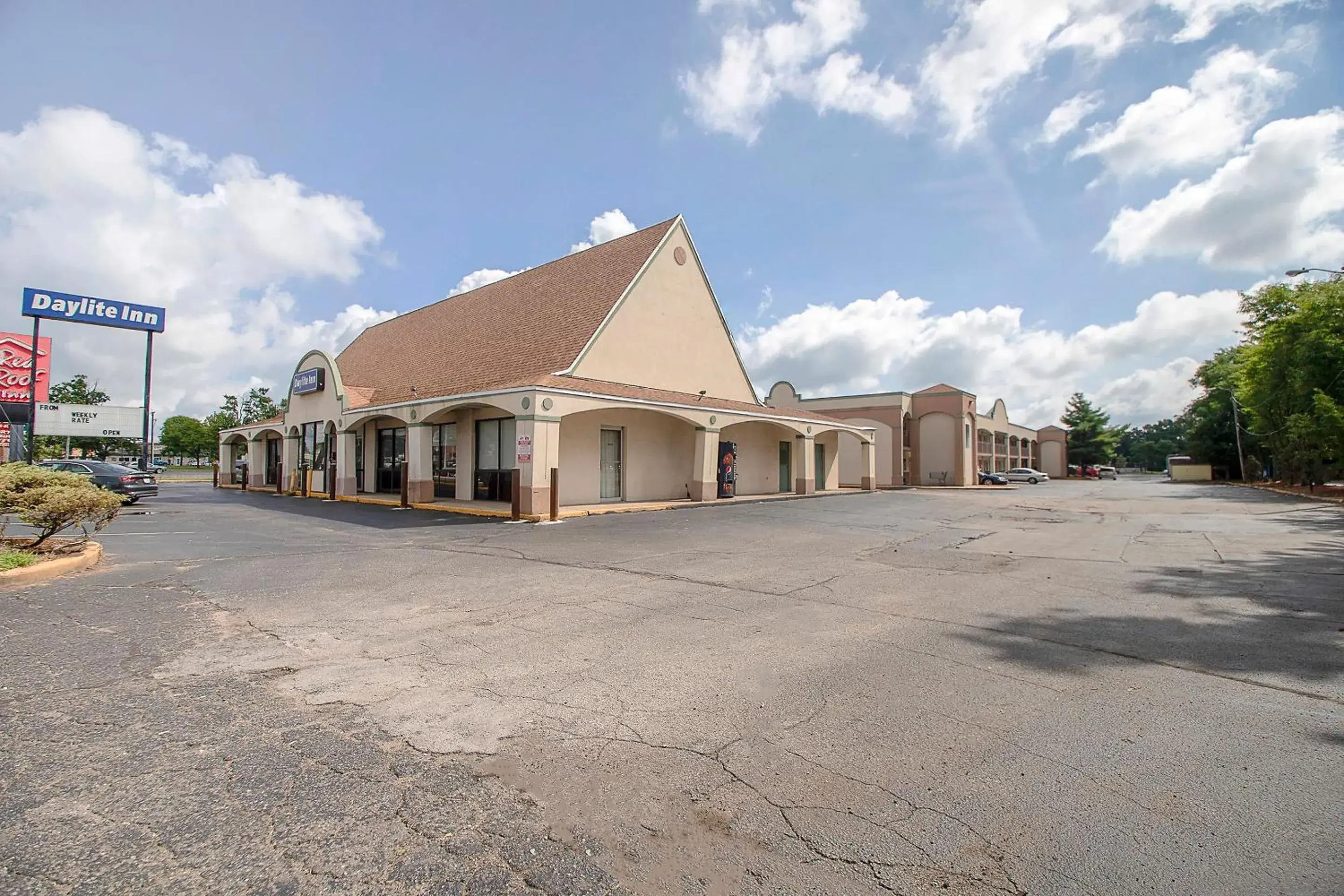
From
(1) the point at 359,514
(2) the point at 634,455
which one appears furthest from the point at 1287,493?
(1) the point at 359,514

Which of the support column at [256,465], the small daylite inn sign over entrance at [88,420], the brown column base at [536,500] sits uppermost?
the small daylite inn sign over entrance at [88,420]

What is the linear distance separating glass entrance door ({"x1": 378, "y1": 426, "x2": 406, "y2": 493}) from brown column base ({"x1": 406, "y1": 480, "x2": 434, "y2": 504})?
4376 millimetres

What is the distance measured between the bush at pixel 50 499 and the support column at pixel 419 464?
10.0 meters

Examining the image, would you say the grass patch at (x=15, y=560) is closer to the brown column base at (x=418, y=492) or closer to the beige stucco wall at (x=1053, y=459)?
the brown column base at (x=418, y=492)

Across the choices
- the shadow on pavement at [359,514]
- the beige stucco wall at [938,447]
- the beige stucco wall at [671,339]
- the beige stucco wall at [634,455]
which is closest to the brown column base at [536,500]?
the shadow on pavement at [359,514]

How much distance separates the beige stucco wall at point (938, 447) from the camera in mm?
46875

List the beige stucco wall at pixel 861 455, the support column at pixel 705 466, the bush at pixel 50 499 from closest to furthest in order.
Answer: the bush at pixel 50 499, the support column at pixel 705 466, the beige stucco wall at pixel 861 455

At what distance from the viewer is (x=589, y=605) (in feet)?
23.2

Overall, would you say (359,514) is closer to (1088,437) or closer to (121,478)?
(121,478)

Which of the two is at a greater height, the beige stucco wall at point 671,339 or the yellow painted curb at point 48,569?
the beige stucco wall at point 671,339

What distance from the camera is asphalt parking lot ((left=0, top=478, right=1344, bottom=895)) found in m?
2.60

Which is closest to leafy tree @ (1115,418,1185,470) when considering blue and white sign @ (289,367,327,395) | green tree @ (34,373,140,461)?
blue and white sign @ (289,367,327,395)

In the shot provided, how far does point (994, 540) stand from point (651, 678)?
11205 mm

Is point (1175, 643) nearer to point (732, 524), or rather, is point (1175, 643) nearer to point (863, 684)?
point (863, 684)
